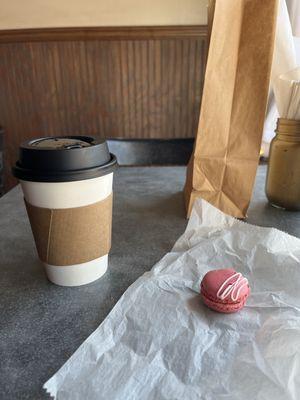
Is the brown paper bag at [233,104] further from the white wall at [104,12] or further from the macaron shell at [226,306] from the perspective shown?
the white wall at [104,12]

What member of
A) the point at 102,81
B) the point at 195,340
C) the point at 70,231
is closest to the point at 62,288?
the point at 70,231

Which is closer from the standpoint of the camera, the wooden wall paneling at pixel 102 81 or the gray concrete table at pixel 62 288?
the gray concrete table at pixel 62 288

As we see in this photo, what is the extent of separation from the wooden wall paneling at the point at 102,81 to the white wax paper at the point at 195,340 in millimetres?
1276

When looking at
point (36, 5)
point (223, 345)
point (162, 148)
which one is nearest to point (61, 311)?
point (223, 345)

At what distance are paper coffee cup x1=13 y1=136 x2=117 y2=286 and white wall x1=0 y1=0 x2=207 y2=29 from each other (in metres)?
1.31

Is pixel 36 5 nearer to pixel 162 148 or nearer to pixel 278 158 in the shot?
pixel 162 148

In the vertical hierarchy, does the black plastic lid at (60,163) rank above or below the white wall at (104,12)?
below

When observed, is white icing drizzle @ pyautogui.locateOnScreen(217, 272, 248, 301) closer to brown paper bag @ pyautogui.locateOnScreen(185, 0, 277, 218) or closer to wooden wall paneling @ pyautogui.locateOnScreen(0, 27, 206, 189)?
brown paper bag @ pyautogui.locateOnScreen(185, 0, 277, 218)

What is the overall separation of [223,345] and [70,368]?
0.15 meters

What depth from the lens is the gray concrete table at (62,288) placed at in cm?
31

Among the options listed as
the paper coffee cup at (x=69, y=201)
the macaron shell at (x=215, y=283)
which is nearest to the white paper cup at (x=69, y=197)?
the paper coffee cup at (x=69, y=201)

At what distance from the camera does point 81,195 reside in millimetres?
381

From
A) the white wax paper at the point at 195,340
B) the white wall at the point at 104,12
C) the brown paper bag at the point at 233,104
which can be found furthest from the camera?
the white wall at the point at 104,12

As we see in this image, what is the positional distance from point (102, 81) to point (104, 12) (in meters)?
0.30
